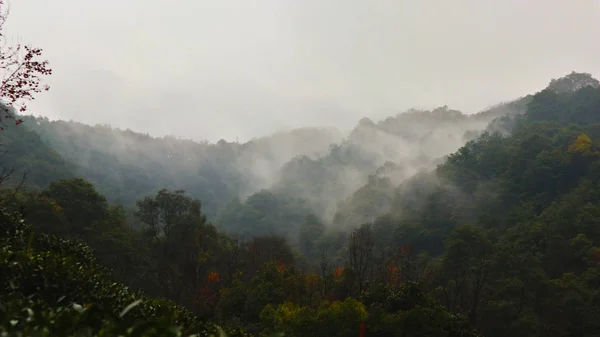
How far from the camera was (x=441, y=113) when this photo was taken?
4702 inches

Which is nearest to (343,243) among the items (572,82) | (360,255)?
(360,255)

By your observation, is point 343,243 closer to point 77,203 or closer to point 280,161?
point 77,203

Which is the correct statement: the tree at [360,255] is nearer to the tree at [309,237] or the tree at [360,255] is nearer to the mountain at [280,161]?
the tree at [309,237]

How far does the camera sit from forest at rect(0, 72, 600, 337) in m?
7.77

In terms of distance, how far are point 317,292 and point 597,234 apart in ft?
88.8

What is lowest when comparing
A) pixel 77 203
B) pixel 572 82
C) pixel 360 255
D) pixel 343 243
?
pixel 343 243

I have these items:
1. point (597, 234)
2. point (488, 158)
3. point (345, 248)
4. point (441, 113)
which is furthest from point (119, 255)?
point (441, 113)

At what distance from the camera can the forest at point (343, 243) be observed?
25.5 ft

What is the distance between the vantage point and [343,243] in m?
69.2

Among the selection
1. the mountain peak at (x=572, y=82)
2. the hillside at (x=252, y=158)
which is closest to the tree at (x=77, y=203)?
the hillside at (x=252, y=158)

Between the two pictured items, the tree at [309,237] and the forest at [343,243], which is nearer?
the forest at [343,243]

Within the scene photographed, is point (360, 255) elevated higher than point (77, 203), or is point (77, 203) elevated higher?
point (77, 203)

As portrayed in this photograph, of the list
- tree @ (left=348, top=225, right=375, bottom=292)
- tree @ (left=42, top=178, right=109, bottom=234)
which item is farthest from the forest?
tree @ (left=348, top=225, right=375, bottom=292)

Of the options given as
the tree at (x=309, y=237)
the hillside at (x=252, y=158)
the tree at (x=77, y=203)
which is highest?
the hillside at (x=252, y=158)
